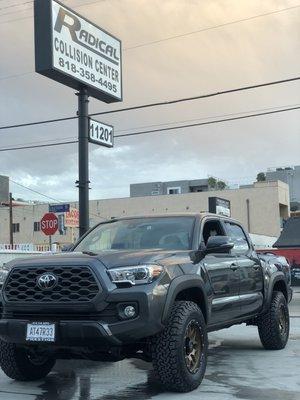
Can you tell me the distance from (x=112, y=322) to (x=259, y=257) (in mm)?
3581

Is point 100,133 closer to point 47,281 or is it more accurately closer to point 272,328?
point 272,328

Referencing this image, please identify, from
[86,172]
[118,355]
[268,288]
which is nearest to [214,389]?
[118,355]

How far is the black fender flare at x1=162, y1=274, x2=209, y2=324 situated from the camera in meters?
5.70

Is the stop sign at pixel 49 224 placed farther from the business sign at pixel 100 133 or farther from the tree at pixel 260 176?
the tree at pixel 260 176

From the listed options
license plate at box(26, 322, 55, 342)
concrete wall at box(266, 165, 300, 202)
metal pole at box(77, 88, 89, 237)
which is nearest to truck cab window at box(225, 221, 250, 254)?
license plate at box(26, 322, 55, 342)

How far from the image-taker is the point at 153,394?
6020 millimetres

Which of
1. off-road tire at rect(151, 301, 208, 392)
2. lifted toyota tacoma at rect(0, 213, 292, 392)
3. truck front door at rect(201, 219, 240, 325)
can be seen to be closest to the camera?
lifted toyota tacoma at rect(0, 213, 292, 392)

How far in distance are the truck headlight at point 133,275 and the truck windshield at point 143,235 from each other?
1075mm

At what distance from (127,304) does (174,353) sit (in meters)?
0.69

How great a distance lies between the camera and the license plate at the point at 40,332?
5598 millimetres

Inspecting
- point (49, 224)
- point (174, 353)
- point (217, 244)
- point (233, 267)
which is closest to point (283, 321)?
point (233, 267)

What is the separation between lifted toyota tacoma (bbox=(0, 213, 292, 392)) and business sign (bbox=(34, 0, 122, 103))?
701 centimetres

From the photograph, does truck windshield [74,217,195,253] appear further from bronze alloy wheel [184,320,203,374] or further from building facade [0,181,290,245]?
building facade [0,181,290,245]

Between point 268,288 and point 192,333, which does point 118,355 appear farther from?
point 268,288
